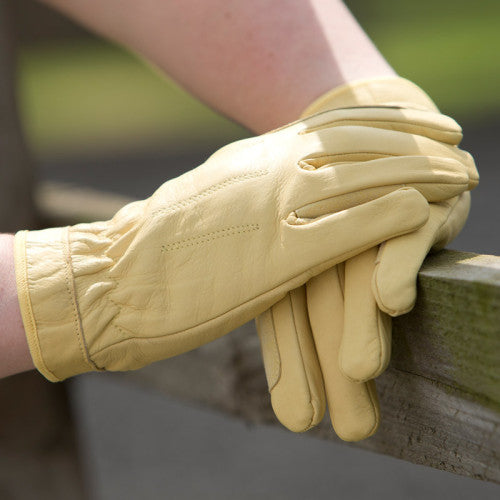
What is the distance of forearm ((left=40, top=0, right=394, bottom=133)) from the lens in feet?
3.57

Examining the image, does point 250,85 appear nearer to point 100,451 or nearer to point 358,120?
point 358,120

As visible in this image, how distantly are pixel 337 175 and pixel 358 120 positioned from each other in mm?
101

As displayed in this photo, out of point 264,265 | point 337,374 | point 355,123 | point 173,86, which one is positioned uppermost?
point 355,123

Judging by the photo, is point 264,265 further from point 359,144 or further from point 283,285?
point 359,144

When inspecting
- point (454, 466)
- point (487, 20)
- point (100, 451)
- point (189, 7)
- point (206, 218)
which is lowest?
point (487, 20)

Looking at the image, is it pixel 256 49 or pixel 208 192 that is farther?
pixel 256 49

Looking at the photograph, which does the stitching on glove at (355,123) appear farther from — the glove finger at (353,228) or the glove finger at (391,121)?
the glove finger at (353,228)

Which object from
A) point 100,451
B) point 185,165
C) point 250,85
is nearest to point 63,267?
point 250,85

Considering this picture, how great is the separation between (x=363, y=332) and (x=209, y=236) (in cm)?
20

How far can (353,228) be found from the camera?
80 cm

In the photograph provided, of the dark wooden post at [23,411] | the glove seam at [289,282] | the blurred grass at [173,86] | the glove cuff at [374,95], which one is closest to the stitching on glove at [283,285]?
the glove seam at [289,282]

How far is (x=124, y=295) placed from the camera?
851 mm

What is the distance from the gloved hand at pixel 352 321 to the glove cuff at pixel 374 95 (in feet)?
0.35

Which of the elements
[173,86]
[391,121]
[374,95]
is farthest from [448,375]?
[173,86]
